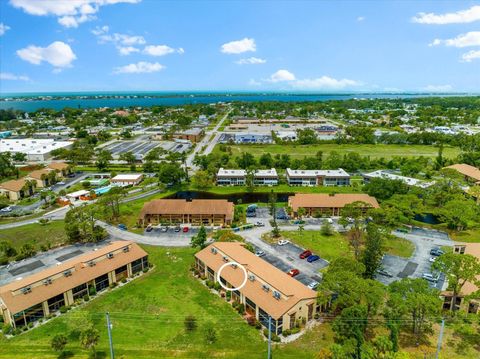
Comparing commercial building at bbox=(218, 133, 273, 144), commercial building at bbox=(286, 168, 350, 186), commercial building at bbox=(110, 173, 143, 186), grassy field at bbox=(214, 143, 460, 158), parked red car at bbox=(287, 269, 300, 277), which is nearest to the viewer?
parked red car at bbox=(287, 269, 300, 277)

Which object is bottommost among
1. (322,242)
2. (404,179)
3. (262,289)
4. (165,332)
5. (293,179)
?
(165,332)

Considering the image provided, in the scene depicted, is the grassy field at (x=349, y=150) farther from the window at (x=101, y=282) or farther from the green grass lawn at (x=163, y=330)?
the green grass lawn at (x=163, y=330)

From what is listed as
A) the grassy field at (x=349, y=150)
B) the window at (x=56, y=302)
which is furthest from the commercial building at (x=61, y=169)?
the window at (x=56, y=302)

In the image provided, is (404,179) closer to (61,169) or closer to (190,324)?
(190,324)

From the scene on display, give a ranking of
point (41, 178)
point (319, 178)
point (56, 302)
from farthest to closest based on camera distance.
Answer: point (319, 178)
point (41, 178)
point (56, 302)

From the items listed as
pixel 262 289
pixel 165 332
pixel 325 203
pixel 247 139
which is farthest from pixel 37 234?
pixel 247 139

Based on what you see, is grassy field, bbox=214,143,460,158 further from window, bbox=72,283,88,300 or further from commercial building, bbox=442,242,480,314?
window, bbox=72,283,88,300

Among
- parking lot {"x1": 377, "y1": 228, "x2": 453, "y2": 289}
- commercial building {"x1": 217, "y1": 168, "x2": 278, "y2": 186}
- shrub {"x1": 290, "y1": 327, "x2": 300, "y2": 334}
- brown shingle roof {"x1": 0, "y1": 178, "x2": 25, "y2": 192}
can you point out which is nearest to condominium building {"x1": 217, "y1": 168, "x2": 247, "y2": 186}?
commercial building {"x1": 217, "y1": 168, "x2": 278, "y2": 186}
